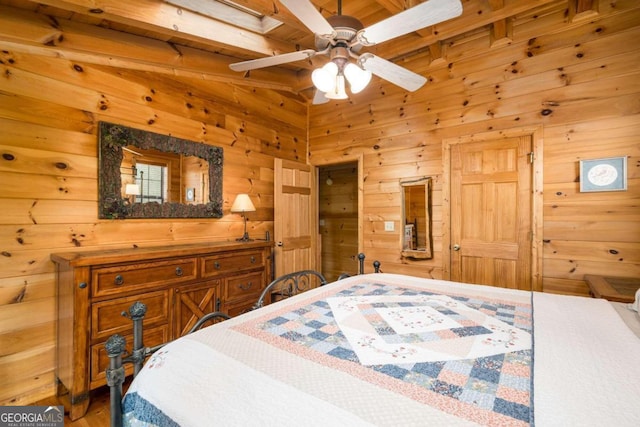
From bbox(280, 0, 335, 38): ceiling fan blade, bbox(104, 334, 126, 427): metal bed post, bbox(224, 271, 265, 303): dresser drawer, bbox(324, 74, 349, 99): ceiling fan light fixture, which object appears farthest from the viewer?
bbox(224, 271, 265, 303): dresser drawer

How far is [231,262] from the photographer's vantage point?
2.82m

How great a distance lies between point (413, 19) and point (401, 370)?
1.56 meters

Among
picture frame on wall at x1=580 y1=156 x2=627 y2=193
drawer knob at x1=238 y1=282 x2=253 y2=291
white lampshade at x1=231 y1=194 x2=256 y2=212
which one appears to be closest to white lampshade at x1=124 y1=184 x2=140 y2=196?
white lampshade at x1=231 y1=194 x2=256 y2=212

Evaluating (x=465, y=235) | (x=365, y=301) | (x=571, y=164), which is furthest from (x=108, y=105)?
(x=571, y=164)

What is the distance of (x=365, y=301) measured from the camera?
1.60 meters

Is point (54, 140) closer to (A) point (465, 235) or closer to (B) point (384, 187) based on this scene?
(B) point (384, 187)

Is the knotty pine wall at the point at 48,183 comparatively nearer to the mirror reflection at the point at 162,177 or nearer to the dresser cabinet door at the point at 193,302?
the mirror reflection at the point at 162,177

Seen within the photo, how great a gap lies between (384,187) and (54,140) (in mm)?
3117

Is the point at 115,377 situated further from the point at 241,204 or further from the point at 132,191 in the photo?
the point at 241,204

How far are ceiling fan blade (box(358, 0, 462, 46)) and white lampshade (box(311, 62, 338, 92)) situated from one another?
212 mm

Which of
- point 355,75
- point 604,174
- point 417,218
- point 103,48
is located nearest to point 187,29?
point 103,48

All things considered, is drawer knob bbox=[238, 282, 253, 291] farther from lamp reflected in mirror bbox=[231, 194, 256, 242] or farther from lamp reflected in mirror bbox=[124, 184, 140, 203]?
lamp reflected in mirror bbox=[124, 184, 140, 203]

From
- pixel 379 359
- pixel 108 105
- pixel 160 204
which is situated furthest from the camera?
pixel 160 204

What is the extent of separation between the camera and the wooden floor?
75.2 inches
